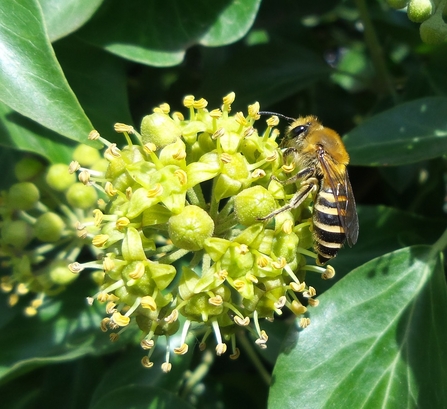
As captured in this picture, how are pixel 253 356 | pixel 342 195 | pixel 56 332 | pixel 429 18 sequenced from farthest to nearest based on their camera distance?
1. pixel 253 356
2. pixel 56 332
3. pixel 342 195
4. pixel 429 18

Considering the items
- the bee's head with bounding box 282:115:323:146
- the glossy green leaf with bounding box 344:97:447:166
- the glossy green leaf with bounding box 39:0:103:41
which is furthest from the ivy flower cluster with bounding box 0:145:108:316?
the glossy green leaf with bounding box 344:97:447:166

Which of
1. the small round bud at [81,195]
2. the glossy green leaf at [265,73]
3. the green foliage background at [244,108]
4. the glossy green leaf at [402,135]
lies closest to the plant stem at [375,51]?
the green foliage background at [244,108]

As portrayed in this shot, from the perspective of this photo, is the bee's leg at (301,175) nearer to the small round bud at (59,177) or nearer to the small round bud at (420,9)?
the small round bud at (420,9)

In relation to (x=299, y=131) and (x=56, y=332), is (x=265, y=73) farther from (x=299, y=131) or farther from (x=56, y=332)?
(x=56, y=332)

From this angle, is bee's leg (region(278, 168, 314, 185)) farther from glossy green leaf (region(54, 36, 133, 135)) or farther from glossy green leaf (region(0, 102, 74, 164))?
glossy green leaf (region(0, 102, 74, 164))

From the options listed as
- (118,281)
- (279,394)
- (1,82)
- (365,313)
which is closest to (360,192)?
(365,313)

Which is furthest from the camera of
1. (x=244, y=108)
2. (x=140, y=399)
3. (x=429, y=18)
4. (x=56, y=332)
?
(x=244, y=108)

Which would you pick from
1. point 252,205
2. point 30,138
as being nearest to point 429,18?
point 252,205

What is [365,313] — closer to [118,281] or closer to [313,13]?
[118,281]
